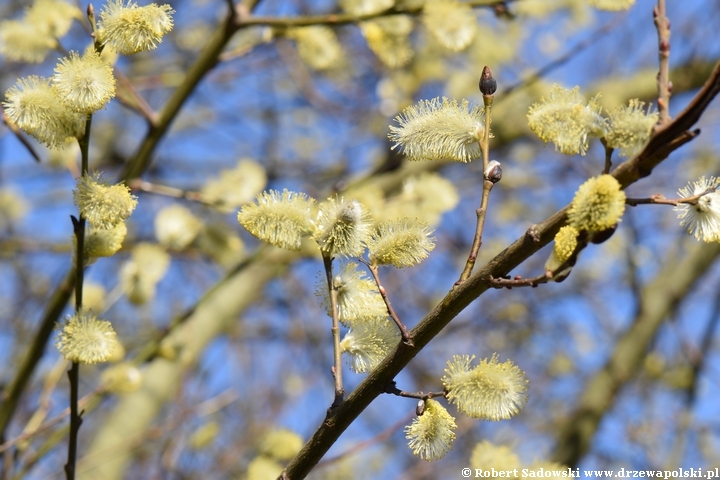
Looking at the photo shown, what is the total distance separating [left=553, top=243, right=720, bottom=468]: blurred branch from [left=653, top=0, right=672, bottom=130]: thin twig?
233cm

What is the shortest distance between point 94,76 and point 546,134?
0.65 meters

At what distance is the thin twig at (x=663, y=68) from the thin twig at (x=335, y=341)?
0.51 metres

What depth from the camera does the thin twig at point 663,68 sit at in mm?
826

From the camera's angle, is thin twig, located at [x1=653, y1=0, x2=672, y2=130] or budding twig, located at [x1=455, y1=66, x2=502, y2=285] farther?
budding twig, located at [x1=455, y1=66, x2=502, y2=285]

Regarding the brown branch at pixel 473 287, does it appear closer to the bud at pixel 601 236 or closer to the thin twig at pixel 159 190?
the bud at pixel 601 236

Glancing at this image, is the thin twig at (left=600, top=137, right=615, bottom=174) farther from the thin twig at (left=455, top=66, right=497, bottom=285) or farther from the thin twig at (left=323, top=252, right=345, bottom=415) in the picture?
the thin twig at (left=323, top=252, right=345, bottom=415)

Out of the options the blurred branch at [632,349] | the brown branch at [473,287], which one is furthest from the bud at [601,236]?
the blurred branch at [632,349]

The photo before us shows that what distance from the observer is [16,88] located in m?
1.12

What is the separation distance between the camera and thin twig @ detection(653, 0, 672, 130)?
32.5 inches

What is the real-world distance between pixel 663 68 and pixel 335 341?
577 mm

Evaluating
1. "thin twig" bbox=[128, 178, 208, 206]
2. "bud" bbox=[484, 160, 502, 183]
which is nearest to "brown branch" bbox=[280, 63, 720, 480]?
"bud" bbox=[484, 160, 502, 183]

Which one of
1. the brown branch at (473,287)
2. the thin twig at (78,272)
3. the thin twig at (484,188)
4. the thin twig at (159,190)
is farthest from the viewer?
the thin twig at (159,190)

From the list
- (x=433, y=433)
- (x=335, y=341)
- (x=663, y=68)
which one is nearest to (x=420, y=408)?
(x=433, y=433)

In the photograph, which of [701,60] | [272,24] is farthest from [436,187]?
[701,60]
